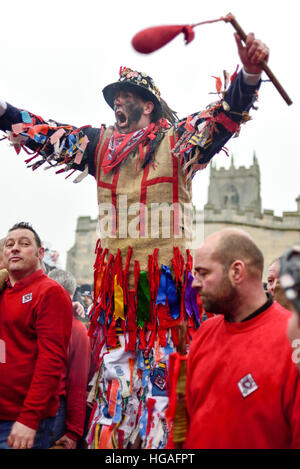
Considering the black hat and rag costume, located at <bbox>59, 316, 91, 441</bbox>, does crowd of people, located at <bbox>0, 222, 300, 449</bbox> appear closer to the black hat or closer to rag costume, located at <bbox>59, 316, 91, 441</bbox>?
rag costume, located at <bbox>59, 316, 91, 441</bbox>

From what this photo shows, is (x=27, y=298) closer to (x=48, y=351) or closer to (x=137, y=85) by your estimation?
(x=48, y=351)

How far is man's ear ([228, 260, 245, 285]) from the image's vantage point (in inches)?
72.6

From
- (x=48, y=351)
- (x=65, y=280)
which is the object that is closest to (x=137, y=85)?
(x=48, y=351)

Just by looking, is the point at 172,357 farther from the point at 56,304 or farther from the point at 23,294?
the point at 23,294

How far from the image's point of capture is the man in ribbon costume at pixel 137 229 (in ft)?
7.06

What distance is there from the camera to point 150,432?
2.08 meters

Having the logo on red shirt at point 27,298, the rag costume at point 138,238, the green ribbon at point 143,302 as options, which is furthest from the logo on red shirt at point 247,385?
the logo on red shirt at point 27,298

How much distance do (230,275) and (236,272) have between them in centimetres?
3

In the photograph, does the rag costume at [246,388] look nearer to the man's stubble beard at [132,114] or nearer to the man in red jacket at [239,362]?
the man in red jacket at [239,362]

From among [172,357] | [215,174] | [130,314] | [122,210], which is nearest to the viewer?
[172,357]

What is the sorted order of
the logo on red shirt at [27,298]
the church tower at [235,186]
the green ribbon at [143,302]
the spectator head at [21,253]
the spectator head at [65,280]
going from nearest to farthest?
the green ribbon at [143,302] → the logo on red shirt at [27,298] → the spectator head at [21,253] → the spectator head at [65,280] → the church tower at [235,186]

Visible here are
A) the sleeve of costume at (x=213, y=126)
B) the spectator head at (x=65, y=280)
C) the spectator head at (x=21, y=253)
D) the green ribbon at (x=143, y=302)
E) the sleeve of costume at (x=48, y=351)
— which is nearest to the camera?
the sleeve of costume at (x=213, y=126)

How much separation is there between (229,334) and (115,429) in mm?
817
